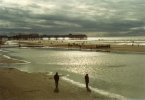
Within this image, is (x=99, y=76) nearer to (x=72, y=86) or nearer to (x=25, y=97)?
(x=72, y=86)

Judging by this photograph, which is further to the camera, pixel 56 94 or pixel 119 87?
pixel 119 87

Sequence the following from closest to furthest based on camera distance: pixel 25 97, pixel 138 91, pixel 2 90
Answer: pixel 25 97
pixel 2 90
pixel 138 91

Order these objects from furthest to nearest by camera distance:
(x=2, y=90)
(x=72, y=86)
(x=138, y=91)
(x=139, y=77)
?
(x=139, y=77) → (x=72, y=86) → (x=138, y=91) → (x=2, y=90)

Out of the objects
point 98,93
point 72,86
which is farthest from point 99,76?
point 98,93

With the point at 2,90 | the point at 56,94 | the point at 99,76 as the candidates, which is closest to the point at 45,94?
the point at 56,94

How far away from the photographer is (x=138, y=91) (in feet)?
76.1

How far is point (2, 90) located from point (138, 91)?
1057 centimetres

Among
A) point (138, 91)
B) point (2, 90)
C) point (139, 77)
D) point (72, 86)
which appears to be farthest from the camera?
point (139, 77)

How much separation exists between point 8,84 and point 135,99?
34.6 ft

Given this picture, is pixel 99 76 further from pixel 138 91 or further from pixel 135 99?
pixel 135 99

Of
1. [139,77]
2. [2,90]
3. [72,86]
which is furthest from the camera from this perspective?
[139,77]

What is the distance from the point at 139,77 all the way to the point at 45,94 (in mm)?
12089

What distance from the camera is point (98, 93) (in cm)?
2222

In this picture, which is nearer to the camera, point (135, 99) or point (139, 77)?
point (135, 99)
